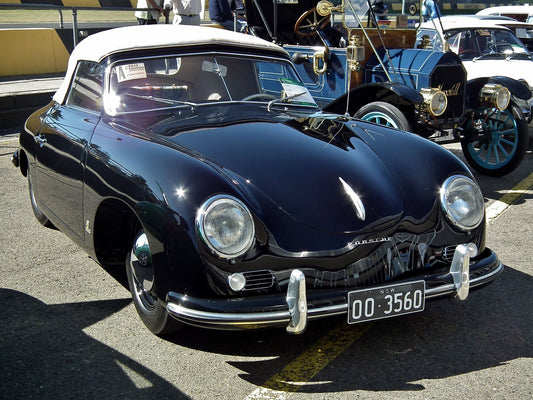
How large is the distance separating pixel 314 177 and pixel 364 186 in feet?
0.86

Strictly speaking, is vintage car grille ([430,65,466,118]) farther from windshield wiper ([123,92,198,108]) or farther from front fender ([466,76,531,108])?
windshield wiper ([123,92,198,108])

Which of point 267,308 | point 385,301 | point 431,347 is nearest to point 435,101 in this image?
point 431,347

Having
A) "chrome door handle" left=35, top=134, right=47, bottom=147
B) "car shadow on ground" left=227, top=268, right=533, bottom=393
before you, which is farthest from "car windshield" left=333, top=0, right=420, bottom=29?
"car shadow on ground" left=227, top=268, right=533, bottom=393

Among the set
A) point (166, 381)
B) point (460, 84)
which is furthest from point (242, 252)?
point (460, 84)

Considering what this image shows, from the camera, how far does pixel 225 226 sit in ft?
11.1

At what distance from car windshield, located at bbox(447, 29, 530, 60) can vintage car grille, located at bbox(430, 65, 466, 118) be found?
300 centimetres

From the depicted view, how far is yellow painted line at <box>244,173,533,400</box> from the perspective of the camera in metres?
3.31

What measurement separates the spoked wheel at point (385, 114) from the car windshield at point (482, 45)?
12.7 ft

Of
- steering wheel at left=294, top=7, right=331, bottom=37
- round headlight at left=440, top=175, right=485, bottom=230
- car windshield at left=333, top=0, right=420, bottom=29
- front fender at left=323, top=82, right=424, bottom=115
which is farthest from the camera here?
steering wheel at left=294, top=7, right=331, bottom=37

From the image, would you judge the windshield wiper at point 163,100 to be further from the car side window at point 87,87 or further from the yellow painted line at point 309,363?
the yellow painted line at point 309,363

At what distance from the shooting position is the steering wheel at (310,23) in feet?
27.5

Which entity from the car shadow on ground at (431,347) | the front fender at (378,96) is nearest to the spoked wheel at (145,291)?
the car shadow on ground at (431,347)

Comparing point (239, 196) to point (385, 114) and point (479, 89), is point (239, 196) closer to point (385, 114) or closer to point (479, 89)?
point (385, 114)

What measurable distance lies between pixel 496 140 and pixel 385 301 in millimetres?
4785
